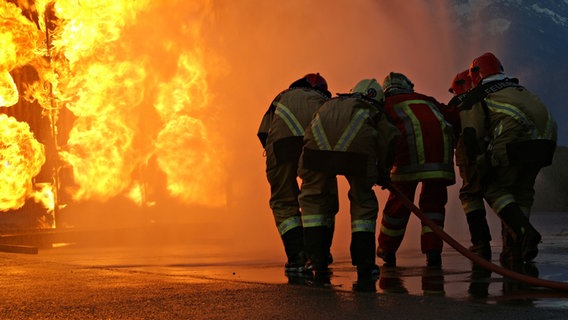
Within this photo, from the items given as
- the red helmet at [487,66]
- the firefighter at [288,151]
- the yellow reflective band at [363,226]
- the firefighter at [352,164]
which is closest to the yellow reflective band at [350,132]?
the firefighter at [352,164]

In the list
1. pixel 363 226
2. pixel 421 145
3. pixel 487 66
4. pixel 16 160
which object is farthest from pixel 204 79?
pixel 363 226

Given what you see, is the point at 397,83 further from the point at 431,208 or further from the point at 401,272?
the point at 401,272

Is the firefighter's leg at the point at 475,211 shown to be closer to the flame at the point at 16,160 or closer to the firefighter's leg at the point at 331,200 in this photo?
the firefighter's leg at the point at 331,200

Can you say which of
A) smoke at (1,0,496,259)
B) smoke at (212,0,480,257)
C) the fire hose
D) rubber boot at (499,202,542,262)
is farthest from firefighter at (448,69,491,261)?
smoke at (212,0,480,257)

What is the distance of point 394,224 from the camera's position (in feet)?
27.6

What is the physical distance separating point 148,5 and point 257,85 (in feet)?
11.2

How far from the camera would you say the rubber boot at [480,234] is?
861cm

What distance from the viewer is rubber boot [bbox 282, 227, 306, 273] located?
7.78m

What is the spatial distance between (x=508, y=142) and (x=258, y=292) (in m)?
2.99

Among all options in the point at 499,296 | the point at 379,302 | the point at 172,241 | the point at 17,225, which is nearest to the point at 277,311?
the point at 379,302

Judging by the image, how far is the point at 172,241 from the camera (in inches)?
520

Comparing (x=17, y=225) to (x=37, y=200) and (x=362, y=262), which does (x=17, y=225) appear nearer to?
(x=37, y=200)

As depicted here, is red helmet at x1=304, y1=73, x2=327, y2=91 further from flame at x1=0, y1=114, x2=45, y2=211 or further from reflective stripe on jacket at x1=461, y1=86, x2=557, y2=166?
flame at x1=0, y1=114, x2=45, y2=211

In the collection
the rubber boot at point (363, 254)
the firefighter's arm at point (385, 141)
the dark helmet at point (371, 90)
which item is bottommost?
the rubber boot at point (363, 254)
